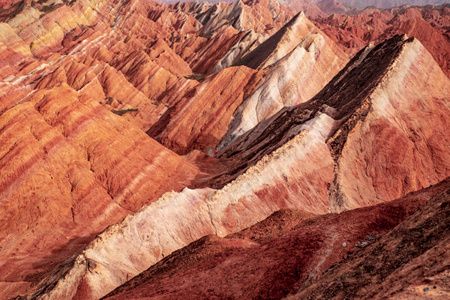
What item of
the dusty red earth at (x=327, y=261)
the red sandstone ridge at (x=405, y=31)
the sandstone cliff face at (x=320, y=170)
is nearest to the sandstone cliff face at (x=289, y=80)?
the sandstone cliff face at (x=320, y=170)

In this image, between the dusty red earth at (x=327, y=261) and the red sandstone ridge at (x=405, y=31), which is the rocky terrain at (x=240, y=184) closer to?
the dusty red earth at (x=327, y=261)

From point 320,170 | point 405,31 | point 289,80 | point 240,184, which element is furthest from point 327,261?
point 405,31

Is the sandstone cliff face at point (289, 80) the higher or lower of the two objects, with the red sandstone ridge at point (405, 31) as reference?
lower

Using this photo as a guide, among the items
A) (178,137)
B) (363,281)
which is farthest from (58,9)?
(363,281)

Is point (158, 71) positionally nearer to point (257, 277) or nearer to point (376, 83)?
point (376, 83)

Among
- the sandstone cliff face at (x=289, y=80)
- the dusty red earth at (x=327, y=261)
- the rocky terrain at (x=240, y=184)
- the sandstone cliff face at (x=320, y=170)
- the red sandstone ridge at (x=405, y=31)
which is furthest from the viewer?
the red sandstone ridge at (x=405, y=31)

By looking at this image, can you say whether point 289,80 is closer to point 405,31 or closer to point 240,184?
point 240,184

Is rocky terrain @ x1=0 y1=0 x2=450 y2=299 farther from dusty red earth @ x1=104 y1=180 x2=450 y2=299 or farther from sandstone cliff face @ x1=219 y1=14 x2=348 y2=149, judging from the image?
sandstone cliff face @ x1=219 y1=14 x2=348 y2=149
